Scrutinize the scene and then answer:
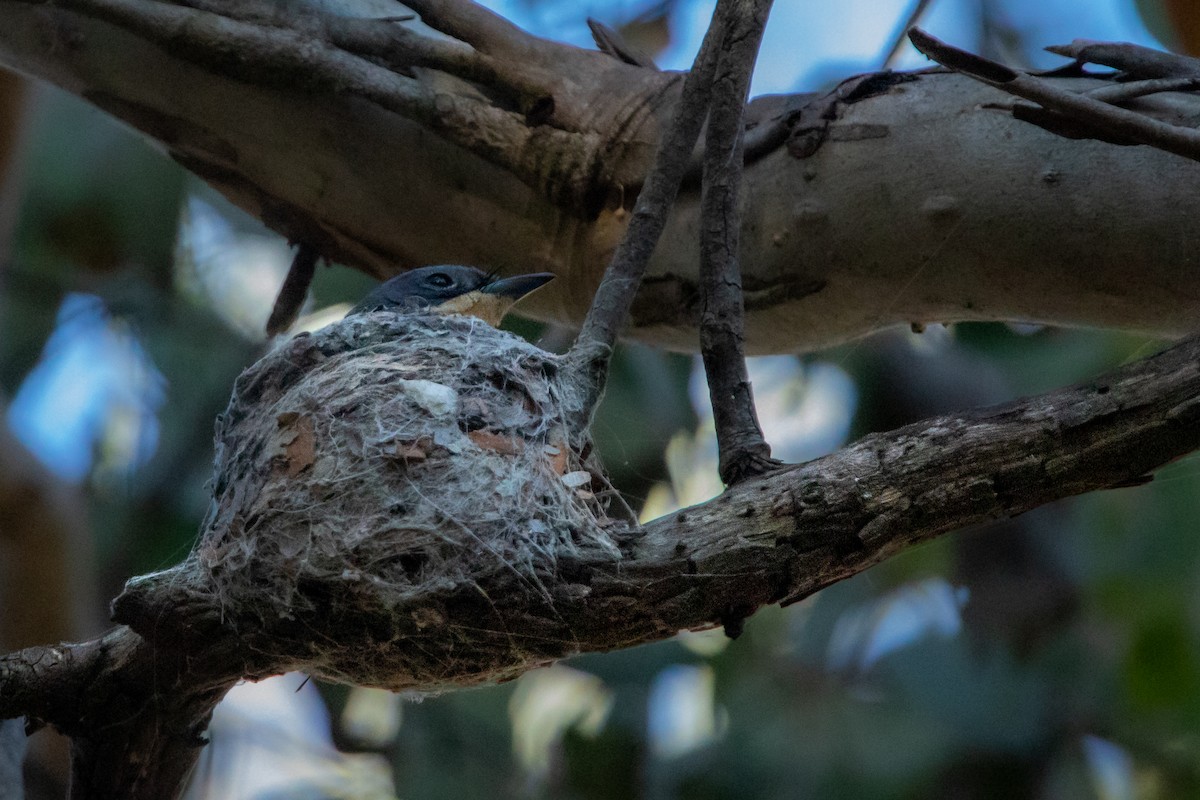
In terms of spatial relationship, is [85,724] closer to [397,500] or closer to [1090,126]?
[397,500]

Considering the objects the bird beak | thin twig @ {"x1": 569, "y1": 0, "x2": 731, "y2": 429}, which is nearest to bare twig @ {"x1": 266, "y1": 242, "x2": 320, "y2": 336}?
the bird beak

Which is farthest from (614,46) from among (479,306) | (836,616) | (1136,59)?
(836,616)

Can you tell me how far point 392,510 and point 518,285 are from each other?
4.24 ft

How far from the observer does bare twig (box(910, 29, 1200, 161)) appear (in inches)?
89.7

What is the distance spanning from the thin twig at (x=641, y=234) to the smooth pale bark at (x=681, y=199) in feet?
1.35

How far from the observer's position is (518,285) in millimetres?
3695

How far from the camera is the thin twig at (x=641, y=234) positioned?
9.07ft

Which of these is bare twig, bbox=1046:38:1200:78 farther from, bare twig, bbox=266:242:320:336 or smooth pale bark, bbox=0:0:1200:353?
bare twig, bbox=266:242:320:336

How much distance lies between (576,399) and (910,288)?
38.4 inches

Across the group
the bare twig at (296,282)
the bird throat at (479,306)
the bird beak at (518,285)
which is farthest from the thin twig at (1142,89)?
the bare twig at (296,282)

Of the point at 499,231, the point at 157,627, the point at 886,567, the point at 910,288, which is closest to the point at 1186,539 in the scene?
the point at 886,567

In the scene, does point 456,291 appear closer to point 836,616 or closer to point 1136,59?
point 1136,59

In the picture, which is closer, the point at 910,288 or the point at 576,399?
the point at 576,399

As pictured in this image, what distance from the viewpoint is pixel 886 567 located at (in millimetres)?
6859
